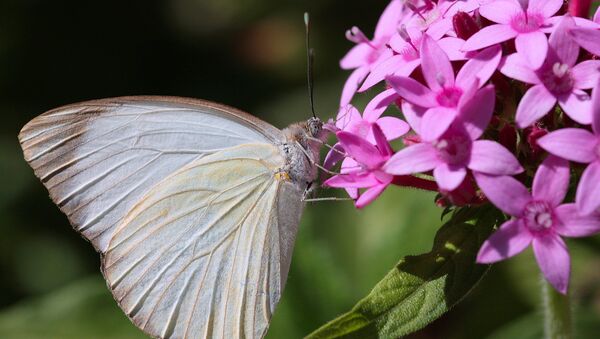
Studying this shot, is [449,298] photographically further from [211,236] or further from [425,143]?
[211,236]

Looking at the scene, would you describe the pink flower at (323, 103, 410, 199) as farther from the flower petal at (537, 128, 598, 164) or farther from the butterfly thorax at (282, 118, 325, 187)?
the flower petal at (537, 128, 598, 164)

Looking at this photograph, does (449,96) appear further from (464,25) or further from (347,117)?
(347,117)

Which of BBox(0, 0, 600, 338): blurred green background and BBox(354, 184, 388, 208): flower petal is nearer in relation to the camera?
BBox(354, 184, 388, 208): flower petal

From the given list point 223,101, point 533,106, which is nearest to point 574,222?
point 533,106

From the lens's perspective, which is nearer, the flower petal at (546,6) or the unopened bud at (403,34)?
the flower petal at (546,6)

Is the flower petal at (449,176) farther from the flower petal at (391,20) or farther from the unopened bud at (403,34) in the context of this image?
the flower petal at (391,20)

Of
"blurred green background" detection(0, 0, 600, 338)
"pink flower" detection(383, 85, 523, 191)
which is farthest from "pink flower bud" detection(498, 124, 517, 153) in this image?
"blurred green background" detection(0, 0, 600, 338)

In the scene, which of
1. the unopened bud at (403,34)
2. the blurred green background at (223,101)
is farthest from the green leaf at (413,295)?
the blurred green background at (223,101)
